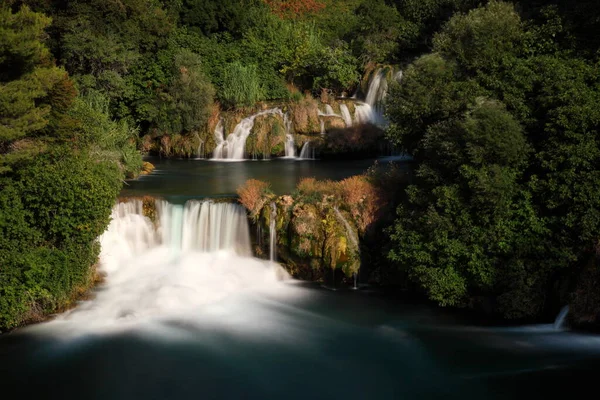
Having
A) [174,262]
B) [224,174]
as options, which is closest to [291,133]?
[224,174]

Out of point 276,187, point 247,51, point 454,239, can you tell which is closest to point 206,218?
point 276,187

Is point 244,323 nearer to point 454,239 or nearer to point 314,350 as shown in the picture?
point 314,350

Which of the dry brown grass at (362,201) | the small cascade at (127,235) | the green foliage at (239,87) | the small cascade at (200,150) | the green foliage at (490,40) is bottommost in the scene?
the small cascade at (127,235)

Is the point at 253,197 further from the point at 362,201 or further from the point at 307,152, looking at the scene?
the point at 307,152

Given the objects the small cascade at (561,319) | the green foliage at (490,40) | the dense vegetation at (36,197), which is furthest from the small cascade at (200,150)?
the small cascade at (561,319)

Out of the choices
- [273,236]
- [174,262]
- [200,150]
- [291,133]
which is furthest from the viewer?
[200,150]

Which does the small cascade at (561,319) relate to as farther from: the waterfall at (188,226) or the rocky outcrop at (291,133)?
the rocky outcrop at (291,133)
